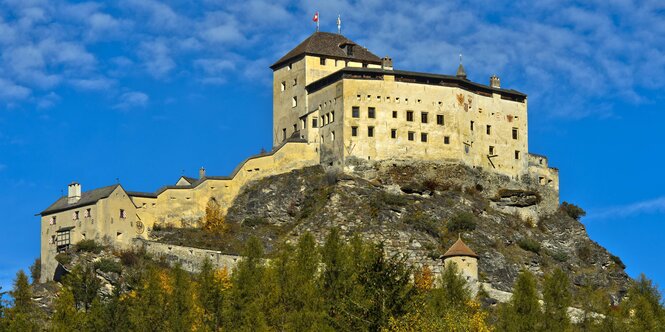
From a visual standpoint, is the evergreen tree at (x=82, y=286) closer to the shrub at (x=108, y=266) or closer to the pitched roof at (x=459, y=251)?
the shrub at (x=108, y=266)

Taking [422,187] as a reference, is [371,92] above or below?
above

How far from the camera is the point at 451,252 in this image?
101688mm

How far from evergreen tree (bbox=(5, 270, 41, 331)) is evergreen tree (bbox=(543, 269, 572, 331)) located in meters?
29.3

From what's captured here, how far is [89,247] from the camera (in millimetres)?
103250

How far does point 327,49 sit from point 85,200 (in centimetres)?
2505

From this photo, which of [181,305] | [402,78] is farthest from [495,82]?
[181,305]

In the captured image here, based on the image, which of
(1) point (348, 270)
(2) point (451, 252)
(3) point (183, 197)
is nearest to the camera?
(1) point (348, 270)

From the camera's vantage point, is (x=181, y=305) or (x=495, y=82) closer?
(x=181, y=305)

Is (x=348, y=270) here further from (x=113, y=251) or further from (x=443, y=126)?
(x=443, y=126)

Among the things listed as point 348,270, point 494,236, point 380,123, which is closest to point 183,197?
point 380,123

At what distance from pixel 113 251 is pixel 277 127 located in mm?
22727

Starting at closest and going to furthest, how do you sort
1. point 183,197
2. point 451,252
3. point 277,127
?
point 451,252 → point 183,197 → point 277,127

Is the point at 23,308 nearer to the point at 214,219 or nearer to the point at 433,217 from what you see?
the point at 214,219

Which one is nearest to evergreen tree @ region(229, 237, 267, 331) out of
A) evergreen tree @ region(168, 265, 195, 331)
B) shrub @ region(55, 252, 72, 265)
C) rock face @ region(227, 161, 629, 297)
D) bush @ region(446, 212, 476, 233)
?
evergreen tree @ region(168, 265, 195, 331)
